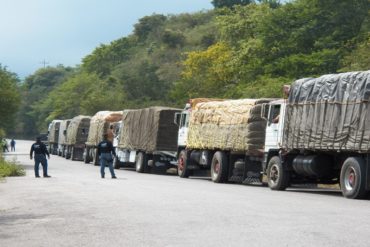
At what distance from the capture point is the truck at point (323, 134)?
63.5 feet

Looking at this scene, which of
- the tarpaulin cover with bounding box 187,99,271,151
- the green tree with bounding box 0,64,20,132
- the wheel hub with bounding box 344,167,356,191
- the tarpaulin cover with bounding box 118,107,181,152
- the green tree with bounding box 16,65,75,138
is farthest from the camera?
the green tree with bounding box 16,65,75,138

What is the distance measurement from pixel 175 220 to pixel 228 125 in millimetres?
15062

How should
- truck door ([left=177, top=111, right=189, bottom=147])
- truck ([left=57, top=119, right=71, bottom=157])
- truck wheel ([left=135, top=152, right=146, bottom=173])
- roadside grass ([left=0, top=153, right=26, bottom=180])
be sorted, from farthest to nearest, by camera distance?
1. truck ([left=57, top=119, right=71, bottom=157])
2. truck wheel ([left=135, top=152, right=146, bottom=173])
3. truck door ([left=177, top=111, right=189, bottom=147])
4. roadside grass ([left=0, top=153, right=26, bottom=180])

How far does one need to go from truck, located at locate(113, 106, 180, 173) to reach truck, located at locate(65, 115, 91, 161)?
50.3 feet

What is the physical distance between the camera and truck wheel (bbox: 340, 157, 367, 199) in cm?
1898

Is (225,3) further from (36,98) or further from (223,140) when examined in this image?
(223,140)

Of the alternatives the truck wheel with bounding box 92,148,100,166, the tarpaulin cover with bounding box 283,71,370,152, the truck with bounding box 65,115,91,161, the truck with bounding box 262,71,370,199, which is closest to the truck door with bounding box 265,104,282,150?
the truck with bounding box 262,71,370,199

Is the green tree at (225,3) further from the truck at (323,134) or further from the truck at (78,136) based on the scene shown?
the truck at (323,134)

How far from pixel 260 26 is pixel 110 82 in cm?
5464

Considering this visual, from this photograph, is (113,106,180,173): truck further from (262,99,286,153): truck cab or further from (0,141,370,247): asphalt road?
(0,141,370,247): asphalt road

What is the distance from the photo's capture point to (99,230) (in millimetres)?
11945

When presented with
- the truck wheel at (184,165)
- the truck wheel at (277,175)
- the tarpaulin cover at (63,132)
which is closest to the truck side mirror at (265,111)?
the truck wheel at (277,175)

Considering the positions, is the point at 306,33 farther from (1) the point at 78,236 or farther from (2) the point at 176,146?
(1) the point at 78,236

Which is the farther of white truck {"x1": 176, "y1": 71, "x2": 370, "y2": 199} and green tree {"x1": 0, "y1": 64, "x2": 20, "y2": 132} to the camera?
green tree {"x1": 0, "y1": 64, "x2": 20, "y2": 132}
